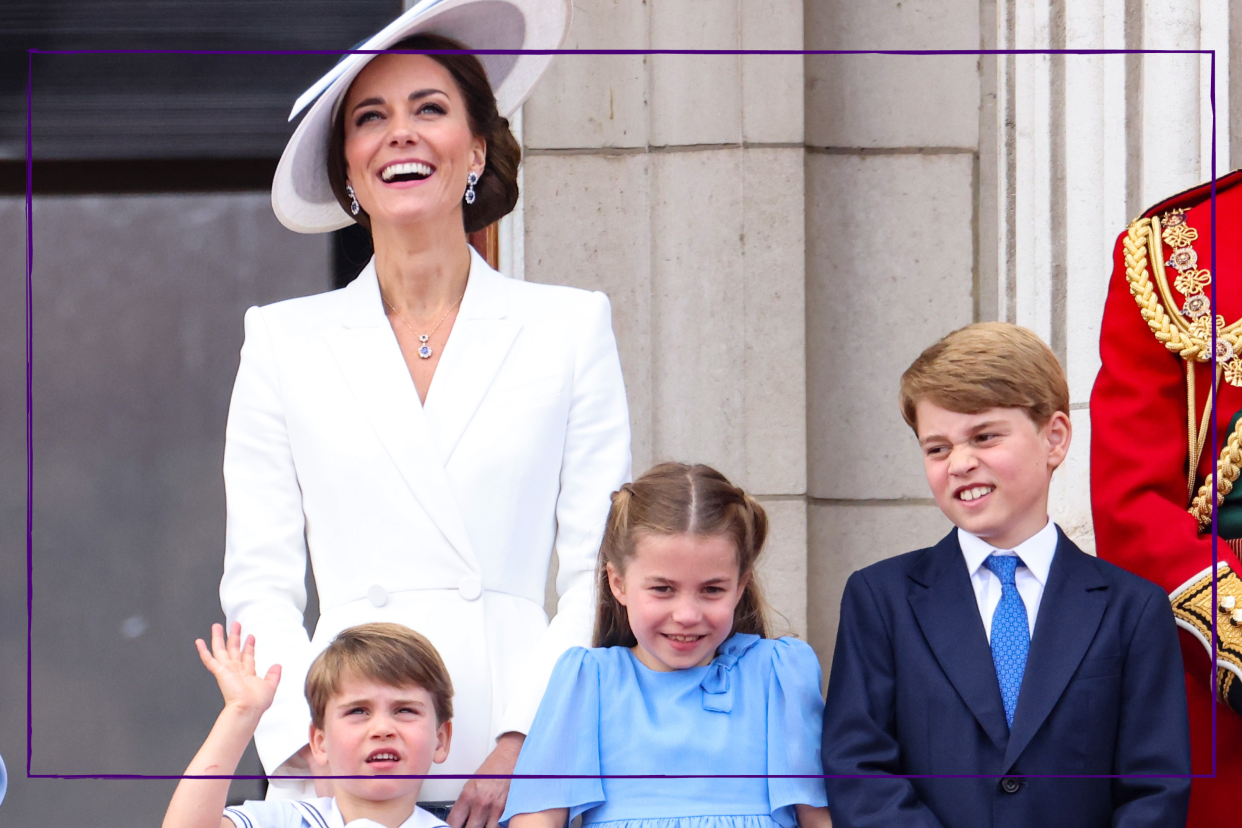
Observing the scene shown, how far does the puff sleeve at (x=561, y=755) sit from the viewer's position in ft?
7.08

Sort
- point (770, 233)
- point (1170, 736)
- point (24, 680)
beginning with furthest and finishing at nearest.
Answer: point (770, 233)
point (24, 680)
point (1170, 736)

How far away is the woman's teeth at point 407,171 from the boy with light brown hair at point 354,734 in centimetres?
63

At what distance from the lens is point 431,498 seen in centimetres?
219

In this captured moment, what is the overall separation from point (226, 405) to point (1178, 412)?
4.64 feet

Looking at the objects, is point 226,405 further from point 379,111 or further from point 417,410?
point 379,111

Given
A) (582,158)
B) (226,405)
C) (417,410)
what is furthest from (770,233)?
(226,405)

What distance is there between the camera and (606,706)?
222 cm

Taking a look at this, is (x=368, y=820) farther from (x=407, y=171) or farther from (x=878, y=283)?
(x=878, y=283)

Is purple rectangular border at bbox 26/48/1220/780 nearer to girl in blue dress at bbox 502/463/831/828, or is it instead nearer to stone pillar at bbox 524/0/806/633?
girl in blue dress at bbox 502/463/831/828

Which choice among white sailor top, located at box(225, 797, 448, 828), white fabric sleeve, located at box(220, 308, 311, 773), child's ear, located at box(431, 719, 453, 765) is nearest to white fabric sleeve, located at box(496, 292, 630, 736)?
child's ear, located at box(431, 719, 453, 765)

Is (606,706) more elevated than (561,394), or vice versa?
(561,394)

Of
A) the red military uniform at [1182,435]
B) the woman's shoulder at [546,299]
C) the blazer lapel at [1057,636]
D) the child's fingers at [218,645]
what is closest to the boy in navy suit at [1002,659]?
the blazer lapel at [1057,636]

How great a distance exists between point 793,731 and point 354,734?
0.61 m

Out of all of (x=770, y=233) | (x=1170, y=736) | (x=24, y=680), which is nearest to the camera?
(x=1170, y=736)
